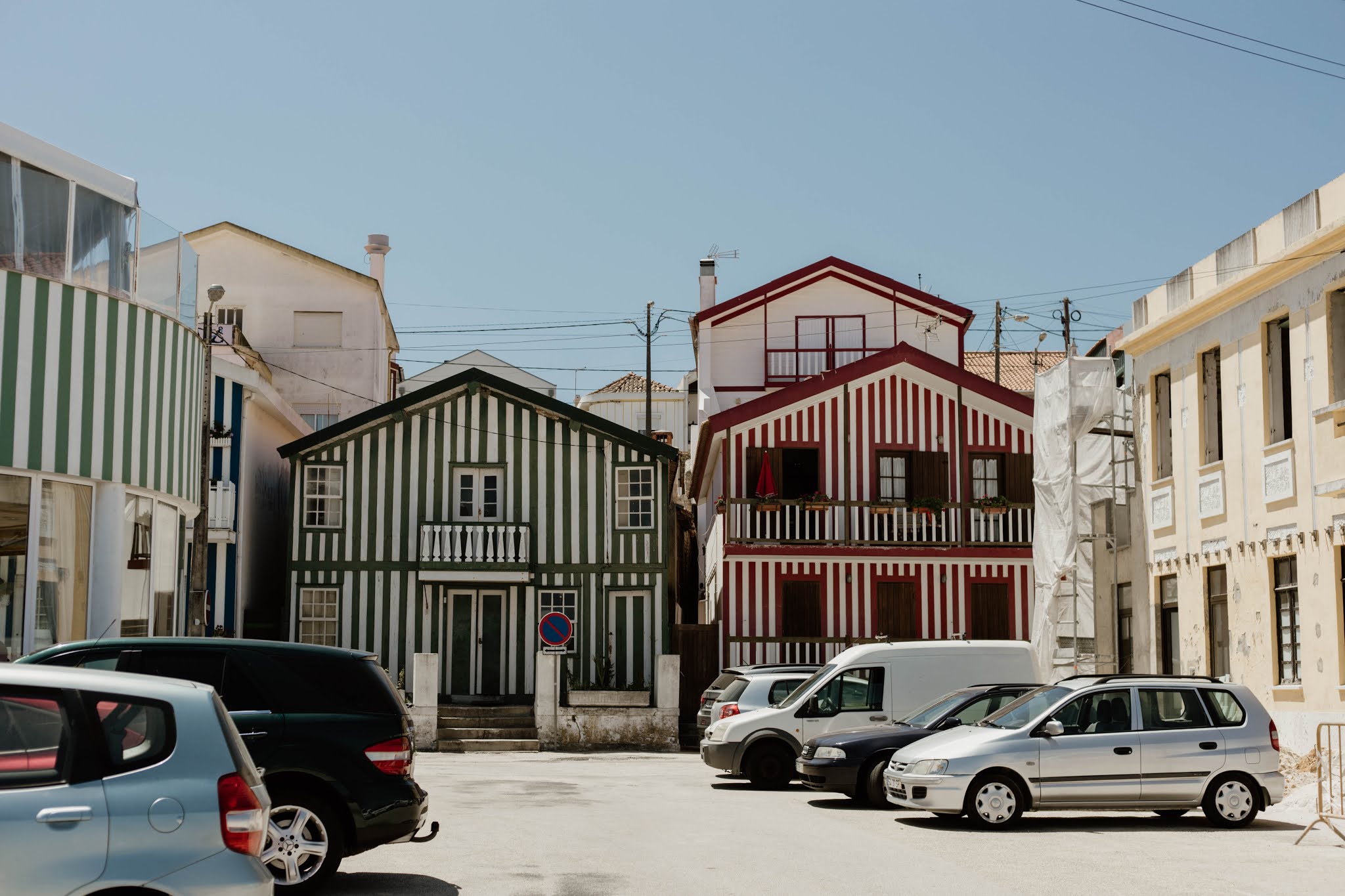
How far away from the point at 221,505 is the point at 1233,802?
74.3ft

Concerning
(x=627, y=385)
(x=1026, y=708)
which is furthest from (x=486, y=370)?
(x=1026, y=708)

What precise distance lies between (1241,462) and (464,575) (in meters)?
16.8

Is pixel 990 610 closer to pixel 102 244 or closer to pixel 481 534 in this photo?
pixel 481 534

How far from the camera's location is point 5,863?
20.1 feet

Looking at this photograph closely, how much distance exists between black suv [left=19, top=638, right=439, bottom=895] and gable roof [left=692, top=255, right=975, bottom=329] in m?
30.7

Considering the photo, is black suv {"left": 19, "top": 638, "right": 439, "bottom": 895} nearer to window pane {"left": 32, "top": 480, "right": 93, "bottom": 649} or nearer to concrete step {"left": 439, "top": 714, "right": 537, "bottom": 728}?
window pane {"left": 32, "top": 480, "right": 93, "bottom": 649}

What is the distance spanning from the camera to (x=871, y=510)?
3278cm

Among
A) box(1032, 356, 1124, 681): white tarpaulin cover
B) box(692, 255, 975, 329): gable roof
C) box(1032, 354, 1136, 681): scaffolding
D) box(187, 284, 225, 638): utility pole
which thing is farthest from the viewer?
box(692, 255, 975, 329): gable roof

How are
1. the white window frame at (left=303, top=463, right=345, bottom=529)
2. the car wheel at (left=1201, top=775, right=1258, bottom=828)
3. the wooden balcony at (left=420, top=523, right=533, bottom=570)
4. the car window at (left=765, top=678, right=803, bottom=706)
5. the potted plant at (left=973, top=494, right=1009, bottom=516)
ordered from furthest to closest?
1. the potted plant at (left=973, top=494, right=1009, bottom=516)
2. the white window frame at (left=303, top=463, right=345, bottom=529)
3. the wooden balcony at (left=420, top=523, right=533, bottom=570)
4. the car window at (left=765, top=678, right=803, bottom=706)
5. the car wheel at (left=1201, top=775, right=1258, bottom=828)

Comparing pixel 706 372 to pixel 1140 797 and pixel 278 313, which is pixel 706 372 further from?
pixel 1140 797

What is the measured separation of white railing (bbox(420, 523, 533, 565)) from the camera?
31938 mm

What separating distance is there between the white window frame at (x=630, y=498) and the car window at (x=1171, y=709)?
18484mm

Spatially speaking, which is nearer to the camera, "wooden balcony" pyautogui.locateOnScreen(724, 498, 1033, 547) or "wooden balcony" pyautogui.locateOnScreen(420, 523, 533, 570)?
"wooden balcony" pyautogui.locateOnScreen(420, 523, 533, 570)

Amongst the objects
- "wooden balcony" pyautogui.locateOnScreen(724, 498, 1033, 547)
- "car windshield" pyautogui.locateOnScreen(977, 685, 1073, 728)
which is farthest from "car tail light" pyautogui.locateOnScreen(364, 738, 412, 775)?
"wooden balcony" pyautogui.locateOnScreen(724, 498, 1033, 547)
